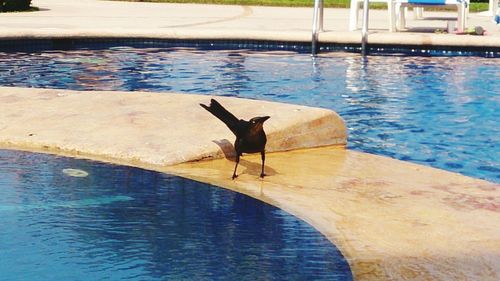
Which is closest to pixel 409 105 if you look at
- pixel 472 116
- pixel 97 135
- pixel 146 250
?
pixel 472 116

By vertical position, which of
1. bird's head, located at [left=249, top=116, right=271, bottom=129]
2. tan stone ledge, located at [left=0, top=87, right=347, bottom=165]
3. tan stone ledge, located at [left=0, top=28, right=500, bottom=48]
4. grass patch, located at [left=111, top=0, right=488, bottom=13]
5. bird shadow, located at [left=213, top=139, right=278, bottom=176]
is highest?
grass patch, located at [left=111, top=0, right=488, bottom=13]

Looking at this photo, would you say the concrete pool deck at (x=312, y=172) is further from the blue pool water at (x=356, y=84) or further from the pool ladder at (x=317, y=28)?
the pool ladder at (x=317, y=28)

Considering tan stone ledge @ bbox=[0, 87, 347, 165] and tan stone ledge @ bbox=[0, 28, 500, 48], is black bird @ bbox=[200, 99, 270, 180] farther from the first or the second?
tan stone ledge @ bbox=[0, 28, 500, 48]

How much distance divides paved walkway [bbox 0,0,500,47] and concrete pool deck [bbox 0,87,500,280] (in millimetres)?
6770

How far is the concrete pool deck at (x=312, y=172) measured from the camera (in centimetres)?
447

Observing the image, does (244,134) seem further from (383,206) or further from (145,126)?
(145,126)

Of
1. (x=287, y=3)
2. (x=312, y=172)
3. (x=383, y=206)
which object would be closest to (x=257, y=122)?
(x=312, y=172)

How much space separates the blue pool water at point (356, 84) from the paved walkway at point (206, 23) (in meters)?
0.31

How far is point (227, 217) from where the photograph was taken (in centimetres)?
510

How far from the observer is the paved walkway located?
14.5 metres

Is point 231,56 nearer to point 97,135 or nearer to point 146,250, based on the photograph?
point 97,135

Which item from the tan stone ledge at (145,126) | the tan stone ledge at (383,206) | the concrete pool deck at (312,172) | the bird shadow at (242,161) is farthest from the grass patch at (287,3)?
the bird shadow at (242,161)

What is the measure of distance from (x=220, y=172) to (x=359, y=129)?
2803 millimetres

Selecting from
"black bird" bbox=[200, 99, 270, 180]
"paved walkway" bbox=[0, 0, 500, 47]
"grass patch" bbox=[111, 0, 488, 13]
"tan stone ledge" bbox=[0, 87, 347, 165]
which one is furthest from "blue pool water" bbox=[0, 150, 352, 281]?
"grass patch" bbox=[111, 0, 488, 13]
